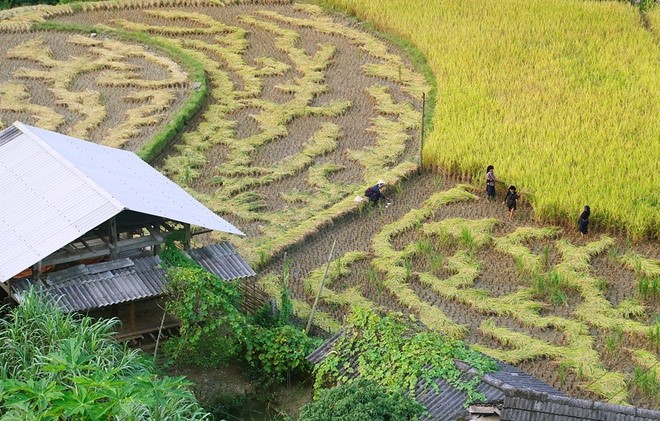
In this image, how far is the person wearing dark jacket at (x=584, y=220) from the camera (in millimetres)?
13117

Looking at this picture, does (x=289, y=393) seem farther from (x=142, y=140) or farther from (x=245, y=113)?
(x=245, y=113)

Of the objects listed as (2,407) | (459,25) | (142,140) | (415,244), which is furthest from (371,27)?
(2,407)

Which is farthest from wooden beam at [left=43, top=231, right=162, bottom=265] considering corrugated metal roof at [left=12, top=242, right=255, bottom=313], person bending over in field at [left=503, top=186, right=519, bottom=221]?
person bending over in field at [left=503, top=186, right=519, bottom=221]

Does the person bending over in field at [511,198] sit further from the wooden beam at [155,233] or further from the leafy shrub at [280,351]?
the wooden beam at [155,233]

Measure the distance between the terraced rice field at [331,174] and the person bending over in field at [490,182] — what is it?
6.6 inches

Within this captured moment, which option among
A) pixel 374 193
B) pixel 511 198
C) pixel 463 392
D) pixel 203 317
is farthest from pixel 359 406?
pixel 374 193

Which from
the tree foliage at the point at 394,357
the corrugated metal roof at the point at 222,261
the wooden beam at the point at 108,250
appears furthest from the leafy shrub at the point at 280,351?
the wooden beam at the point at 108,250

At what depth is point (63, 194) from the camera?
36.1ft

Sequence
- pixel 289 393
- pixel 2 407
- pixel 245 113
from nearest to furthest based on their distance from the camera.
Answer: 1. pixel 2 407
2. pixel 289 393
3. pixel 245 113

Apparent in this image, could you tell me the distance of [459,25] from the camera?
20781mm

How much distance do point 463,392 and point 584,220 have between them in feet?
15.4

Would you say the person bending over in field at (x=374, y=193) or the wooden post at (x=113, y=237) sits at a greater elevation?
the wooden post at (x=113, y=237)

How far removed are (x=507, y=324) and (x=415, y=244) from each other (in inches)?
86.8

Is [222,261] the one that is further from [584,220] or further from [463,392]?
[584,220]
